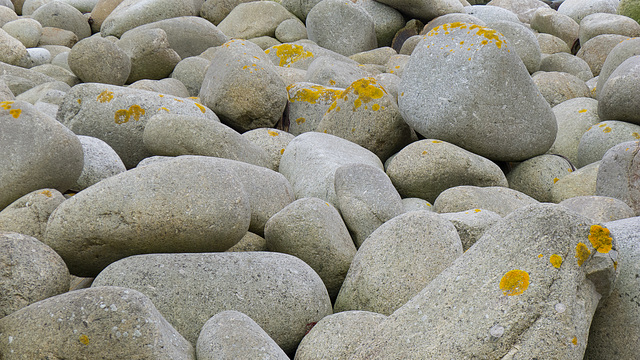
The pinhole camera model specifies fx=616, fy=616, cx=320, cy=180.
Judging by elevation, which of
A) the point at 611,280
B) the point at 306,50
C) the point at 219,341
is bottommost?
the point at 306,50

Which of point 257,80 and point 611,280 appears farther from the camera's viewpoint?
point 257,80

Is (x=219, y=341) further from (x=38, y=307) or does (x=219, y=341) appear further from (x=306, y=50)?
(x=306, y=50)

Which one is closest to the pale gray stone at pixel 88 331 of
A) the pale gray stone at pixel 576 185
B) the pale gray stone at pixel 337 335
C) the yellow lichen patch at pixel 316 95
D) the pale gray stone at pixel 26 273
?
the pale gray stone at pixel 26 273

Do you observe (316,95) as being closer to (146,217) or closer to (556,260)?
(146,217)

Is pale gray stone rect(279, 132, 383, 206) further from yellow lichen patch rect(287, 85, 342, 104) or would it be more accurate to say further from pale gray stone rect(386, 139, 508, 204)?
yellow lichen patch rect(287, 85, 342, 104)

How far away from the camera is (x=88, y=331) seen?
7.66 feet

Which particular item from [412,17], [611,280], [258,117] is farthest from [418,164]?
[412,17]

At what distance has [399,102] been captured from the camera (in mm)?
5598

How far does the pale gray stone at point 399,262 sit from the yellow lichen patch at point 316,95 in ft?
9.99

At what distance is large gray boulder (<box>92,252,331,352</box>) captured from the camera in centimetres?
293

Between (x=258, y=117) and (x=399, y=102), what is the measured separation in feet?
4.58

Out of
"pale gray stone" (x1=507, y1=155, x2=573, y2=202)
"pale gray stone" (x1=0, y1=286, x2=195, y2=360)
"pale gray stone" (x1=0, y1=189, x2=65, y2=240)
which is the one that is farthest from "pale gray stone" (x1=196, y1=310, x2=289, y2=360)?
"pale gray stone" (x1=507, y1=155, x2=573, y2=202)

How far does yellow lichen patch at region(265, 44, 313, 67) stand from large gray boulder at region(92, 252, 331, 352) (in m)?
5.82

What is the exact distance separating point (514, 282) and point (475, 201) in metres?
2.22
